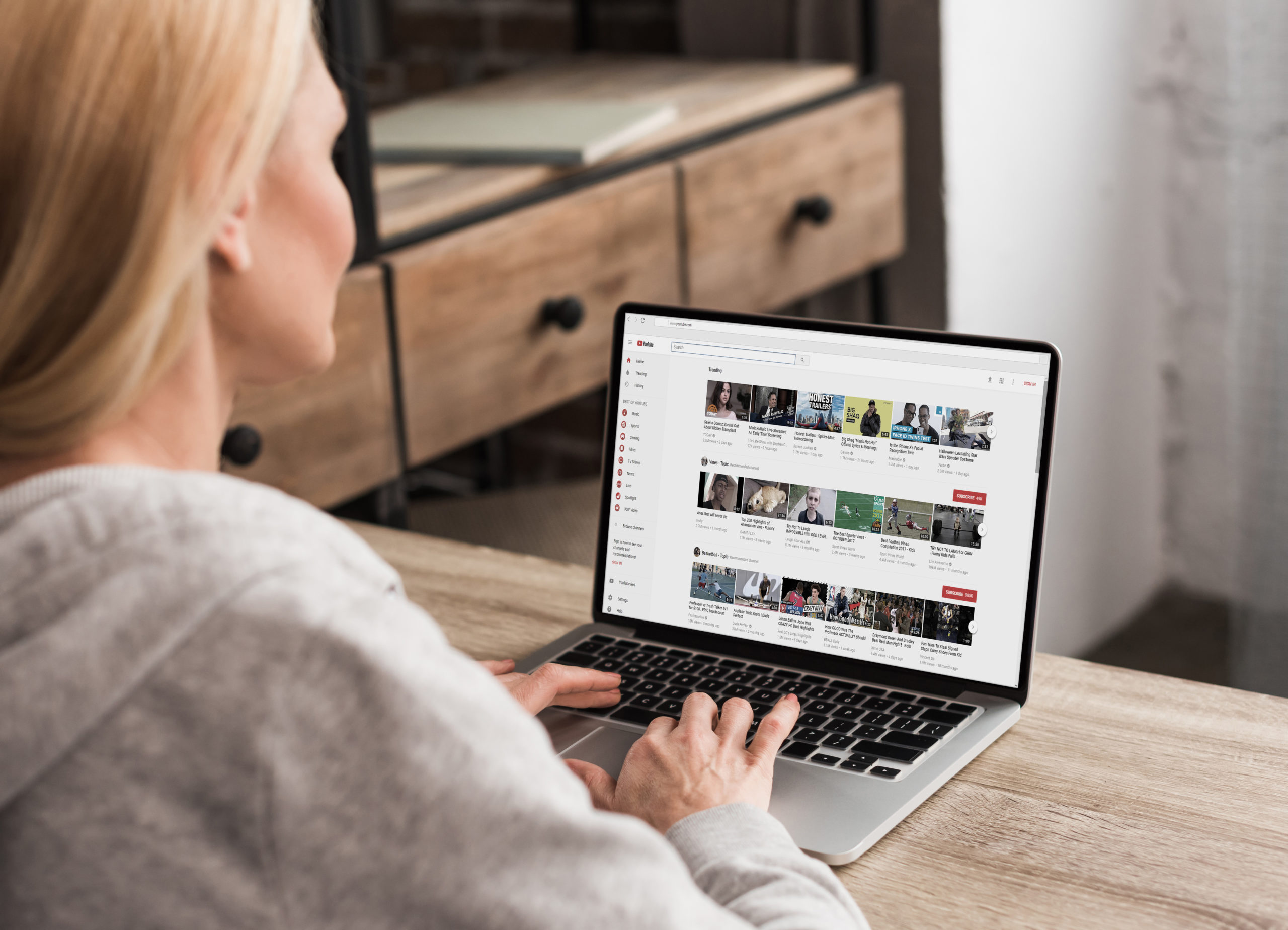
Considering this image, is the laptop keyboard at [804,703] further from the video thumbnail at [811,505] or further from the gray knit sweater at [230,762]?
the gray knit sweater at [230,762]

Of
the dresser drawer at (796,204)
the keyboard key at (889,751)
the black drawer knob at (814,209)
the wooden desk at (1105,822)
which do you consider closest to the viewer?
the wooden desk at (1105,822)

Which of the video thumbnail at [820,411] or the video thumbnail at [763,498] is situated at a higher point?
the video thumbnail at [820,411]

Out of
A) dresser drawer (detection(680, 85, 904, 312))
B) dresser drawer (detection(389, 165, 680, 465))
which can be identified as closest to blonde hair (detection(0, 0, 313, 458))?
dresser drawer (detection(389, 165, 680, 465))

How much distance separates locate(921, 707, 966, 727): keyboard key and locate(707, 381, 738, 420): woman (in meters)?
0.22

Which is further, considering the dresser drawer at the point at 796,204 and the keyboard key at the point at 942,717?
the dresser drawer at the point at 796,204

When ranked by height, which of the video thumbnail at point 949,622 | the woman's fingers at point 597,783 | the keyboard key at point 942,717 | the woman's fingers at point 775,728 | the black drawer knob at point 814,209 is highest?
the black drawer knob at point 814,209

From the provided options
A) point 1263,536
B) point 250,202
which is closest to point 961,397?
point 250,202

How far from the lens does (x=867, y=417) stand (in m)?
0.85

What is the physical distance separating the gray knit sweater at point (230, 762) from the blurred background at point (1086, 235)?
1309mm

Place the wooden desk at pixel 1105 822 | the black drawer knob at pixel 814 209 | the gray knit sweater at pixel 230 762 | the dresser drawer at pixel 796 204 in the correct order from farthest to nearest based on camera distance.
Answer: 1. the black drawer knob at pixel 814 209
2. the dresser drawer at pixel 796 204
3. the wooden desk at pixel 1105 822
4. the gray knit sweater at pixel 230 762

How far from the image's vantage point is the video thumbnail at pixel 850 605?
0.85 metres

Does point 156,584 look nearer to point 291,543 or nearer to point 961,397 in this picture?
point 291,543

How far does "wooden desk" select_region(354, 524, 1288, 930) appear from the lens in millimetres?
645

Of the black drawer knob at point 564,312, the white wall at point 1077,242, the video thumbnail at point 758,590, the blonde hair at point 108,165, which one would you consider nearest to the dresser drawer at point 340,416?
the black drawer knob at point 564,312
